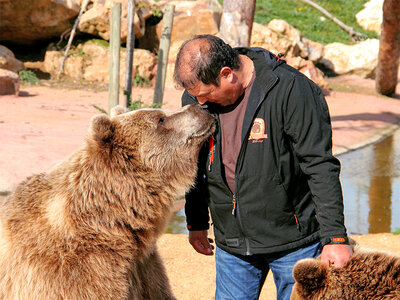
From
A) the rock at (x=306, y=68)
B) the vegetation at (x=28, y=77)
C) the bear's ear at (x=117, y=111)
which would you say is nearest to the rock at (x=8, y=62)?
the vegetation at (x=28, y=77)

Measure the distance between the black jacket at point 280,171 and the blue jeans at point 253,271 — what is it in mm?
84

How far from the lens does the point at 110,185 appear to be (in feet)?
10.1

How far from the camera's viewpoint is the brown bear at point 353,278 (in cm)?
243

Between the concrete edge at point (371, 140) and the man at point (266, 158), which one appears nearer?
the man at point (266, 158)

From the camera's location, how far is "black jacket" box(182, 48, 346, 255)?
288 centimetres

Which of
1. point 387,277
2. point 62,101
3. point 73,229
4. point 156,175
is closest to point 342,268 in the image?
point 387,277

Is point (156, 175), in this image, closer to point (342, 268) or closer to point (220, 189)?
point (220, 189)

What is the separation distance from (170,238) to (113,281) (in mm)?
3805

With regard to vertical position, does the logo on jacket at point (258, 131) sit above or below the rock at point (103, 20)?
Answer: below

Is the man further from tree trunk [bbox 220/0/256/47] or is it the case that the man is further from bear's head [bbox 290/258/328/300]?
tree trunk [bbox 220/0/256/47]

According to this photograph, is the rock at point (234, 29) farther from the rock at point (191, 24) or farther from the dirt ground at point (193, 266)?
the rock at point (191, 24)

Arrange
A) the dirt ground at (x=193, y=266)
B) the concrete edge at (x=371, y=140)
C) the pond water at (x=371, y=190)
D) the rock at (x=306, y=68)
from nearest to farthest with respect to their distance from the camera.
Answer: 1. the dirt ground at (x=193, y=266)
2. the pond water at (x=371, y=190)
3. the concrete edge at (x=371, y=140)
4. the rock at (x=306, y=68)

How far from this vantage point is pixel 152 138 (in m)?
3.34

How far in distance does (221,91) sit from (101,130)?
74cm
